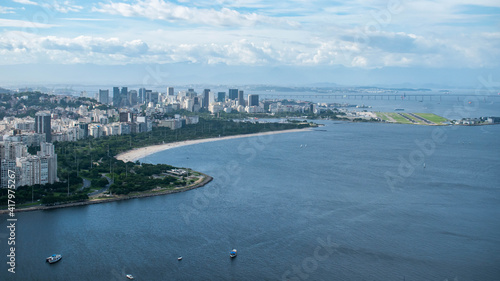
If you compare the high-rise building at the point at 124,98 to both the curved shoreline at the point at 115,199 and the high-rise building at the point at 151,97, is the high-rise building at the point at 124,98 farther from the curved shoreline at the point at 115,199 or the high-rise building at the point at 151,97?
the curved shoreline at the point at 115,199

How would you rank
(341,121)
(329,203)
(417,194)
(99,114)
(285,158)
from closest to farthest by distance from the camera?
1. (329,203)
2. (417,194)
3. (285,158)
4. (99,114)
5. (341,121)

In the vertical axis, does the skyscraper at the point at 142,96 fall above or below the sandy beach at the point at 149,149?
above

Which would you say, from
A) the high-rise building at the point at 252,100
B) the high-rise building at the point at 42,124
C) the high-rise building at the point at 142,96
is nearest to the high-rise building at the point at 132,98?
the high-rise building at the point at 142,96

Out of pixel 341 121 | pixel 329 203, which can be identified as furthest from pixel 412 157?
pixel 341 121

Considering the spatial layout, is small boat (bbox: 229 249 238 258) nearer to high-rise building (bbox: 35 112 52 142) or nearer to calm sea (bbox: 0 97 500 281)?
calm sea (bbox: 0 97 500 281)

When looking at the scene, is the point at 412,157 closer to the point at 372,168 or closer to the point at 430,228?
the point at 372,168

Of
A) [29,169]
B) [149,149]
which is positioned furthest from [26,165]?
[149,149]

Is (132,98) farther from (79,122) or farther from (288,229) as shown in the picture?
(288,229)
